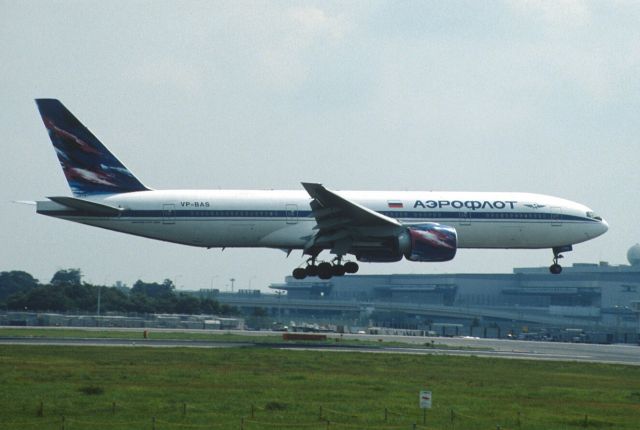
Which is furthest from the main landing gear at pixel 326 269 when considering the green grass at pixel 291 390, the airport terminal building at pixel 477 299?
the airport terminal building at pixel 477 299

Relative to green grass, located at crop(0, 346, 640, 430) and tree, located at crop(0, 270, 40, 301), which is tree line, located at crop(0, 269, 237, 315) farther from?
green grass, located at crop(0, 346, 640, 430)

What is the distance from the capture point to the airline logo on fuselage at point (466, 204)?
58.8 meters

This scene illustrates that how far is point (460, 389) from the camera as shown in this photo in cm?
3888

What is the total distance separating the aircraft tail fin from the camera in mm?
58719

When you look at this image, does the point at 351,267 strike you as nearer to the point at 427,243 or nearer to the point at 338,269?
the point at 338,269

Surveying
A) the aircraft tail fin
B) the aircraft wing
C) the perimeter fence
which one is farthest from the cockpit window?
the perimeter fence

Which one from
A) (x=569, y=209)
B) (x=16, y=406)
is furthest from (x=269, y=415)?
A: (x=569, y=209)

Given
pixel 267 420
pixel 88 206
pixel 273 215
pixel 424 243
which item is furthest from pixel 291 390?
pixel 88 206

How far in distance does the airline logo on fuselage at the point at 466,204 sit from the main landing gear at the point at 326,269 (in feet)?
16.0

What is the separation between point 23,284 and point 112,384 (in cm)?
14962

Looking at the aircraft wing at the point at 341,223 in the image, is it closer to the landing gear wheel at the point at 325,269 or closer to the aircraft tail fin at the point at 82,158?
the landing gear wheel at the point at 325,269

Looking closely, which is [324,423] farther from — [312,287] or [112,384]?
[312,287]

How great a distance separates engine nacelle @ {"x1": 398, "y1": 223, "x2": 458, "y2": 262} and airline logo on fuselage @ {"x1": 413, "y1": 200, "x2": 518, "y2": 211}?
2.86 metres

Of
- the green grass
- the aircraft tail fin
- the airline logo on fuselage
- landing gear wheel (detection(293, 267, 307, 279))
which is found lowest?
the green grass
